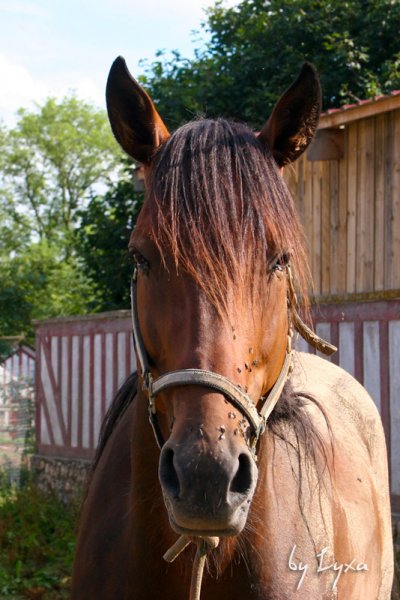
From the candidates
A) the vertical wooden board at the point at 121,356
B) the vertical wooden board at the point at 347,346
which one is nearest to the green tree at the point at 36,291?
the vertical wooden board at the point at 121,356

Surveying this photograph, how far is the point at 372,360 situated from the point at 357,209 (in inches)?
162

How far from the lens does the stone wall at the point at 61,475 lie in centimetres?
974

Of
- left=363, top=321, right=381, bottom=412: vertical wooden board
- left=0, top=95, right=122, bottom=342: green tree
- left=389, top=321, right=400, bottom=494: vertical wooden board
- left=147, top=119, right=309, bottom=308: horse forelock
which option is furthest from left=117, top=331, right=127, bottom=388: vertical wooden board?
left=0, top=95, right=122, bottom=342: green tree

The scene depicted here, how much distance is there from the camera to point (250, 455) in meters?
1.92

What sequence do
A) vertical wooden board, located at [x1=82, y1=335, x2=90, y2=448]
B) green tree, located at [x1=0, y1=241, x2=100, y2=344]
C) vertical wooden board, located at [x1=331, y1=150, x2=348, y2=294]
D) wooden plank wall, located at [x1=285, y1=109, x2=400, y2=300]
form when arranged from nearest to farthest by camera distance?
wooden plank wall, located at [x1=285, y1=109, x2=400, y2=300] < vertical wooden board, located at [x1=82, y1=335, x2=90, y2=448] < vertical wooden board, located at [x1=331, y1=150, x2=348, y2=294] < green tree, located at [x1=0, y1=241, x2=100, y2=344]

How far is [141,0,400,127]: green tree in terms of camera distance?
15.0 m

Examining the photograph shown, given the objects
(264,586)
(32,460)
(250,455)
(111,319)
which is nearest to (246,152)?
(250,455)

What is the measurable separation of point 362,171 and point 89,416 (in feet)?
15.4

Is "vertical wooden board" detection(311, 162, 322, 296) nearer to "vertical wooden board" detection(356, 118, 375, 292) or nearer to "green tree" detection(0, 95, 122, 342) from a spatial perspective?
"vertical wooden board" detection(356, 118, 375, 292)

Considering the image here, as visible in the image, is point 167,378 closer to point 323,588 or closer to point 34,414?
point 323,588

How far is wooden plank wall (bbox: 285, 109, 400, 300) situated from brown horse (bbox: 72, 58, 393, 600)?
293 inches

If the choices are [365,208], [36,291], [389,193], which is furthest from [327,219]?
[36,291]

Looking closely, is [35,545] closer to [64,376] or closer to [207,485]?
[64,376]

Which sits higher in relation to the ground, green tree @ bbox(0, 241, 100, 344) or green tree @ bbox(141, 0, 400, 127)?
green tree @ bbox(141, 0, 400, 127)
